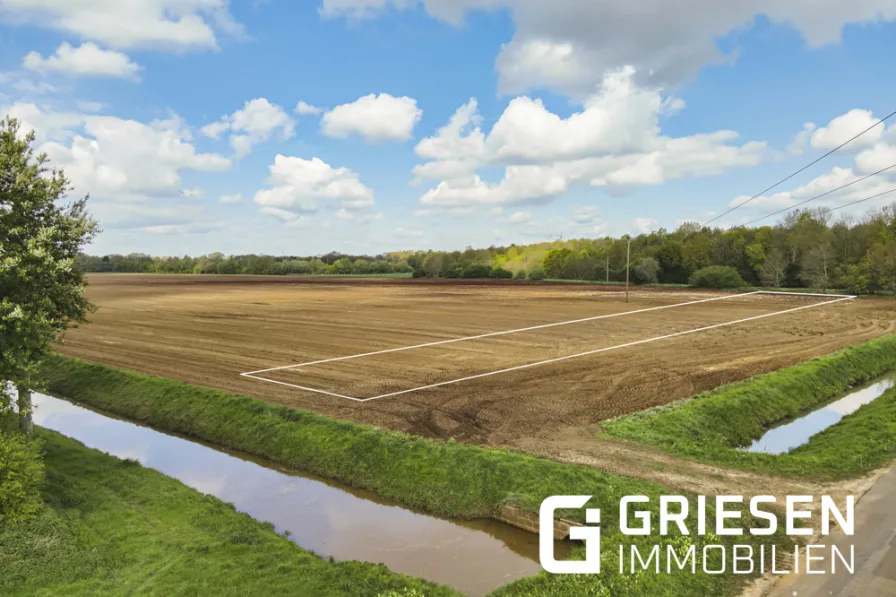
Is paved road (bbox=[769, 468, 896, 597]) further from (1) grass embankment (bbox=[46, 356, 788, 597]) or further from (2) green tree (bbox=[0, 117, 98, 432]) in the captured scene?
(2) green tree (bbox=[0, 117, 98, 432])

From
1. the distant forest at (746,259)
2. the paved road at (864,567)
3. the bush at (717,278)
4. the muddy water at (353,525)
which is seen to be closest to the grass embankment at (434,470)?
the muddy water at (353,525)

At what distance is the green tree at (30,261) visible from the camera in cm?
1336

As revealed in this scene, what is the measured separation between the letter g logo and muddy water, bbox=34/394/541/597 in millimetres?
429

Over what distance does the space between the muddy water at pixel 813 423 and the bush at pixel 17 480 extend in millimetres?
20087

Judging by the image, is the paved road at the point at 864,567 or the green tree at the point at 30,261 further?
the green tree at the point at 30,261

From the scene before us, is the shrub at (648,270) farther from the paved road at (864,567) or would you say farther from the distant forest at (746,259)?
the paved road at (864,567)

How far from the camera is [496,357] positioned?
104ft

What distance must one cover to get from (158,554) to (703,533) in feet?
36.8

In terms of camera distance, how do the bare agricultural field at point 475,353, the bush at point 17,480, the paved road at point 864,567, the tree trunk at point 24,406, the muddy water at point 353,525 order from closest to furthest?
the paved road at point 864,567 < the bush at point 17,480 < the muddy water at point 353,525 < the tree trunk at point 24,406 < the bare agricultural field at point 475,353

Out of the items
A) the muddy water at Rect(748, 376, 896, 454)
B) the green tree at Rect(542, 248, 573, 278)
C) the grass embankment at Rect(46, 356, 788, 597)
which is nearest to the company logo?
the grass embankment at Rect(46, 356, 788, 597)

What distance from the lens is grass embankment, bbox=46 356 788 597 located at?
10273 millimetres

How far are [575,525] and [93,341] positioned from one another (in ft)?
126

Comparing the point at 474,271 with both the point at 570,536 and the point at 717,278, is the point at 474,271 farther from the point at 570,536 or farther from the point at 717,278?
the point at 570,536

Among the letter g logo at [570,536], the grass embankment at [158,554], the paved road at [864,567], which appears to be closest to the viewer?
the paved road at [864,567]
